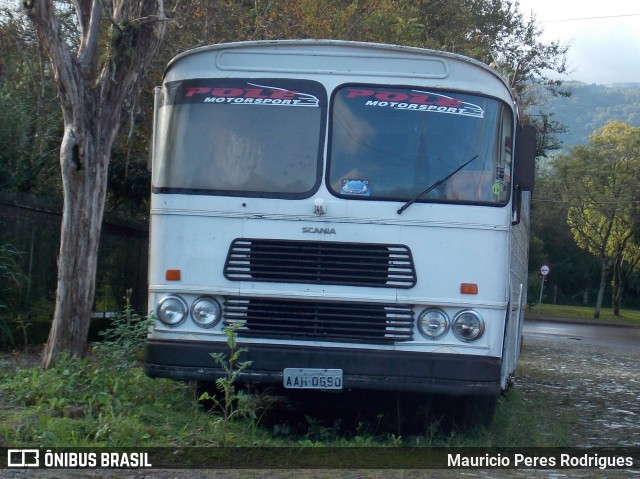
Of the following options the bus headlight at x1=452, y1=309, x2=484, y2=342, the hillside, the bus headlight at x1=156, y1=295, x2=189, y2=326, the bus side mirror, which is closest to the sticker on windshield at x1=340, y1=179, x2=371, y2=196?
the bus headlight at x1=452, y1=309, x2=484, y2=342

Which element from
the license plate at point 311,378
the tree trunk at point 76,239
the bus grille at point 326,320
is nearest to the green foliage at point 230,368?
the bus grille at point 326,320

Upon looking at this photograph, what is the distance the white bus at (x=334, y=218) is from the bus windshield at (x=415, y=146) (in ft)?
0.04

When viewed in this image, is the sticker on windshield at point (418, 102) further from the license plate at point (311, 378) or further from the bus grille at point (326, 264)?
the license plate at point (311, 378)

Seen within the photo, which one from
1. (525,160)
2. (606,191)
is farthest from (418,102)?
(606,191)

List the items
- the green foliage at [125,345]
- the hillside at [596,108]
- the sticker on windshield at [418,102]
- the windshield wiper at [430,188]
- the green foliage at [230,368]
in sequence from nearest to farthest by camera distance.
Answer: the green foliage at [230,368] → the windshield wiper at [430,188] → the sticker on windshield at [418,102] → the green foliage at [125,345] → the hillside at [596,108]

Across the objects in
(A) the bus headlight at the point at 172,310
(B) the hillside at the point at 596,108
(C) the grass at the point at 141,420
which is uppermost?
(B) the hillside at the point at 596,108

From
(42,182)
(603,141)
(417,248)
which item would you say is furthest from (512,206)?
(603,141)

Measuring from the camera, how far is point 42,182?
45.8 ft

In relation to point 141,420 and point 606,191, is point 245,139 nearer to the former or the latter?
point 141,420

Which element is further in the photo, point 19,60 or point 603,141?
A: point 603,141

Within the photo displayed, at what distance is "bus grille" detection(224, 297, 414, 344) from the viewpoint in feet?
22.5

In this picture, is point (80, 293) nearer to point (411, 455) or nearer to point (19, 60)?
point (411, 455)

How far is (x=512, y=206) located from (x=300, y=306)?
1979 millimetres

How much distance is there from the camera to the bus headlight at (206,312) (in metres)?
6.96
